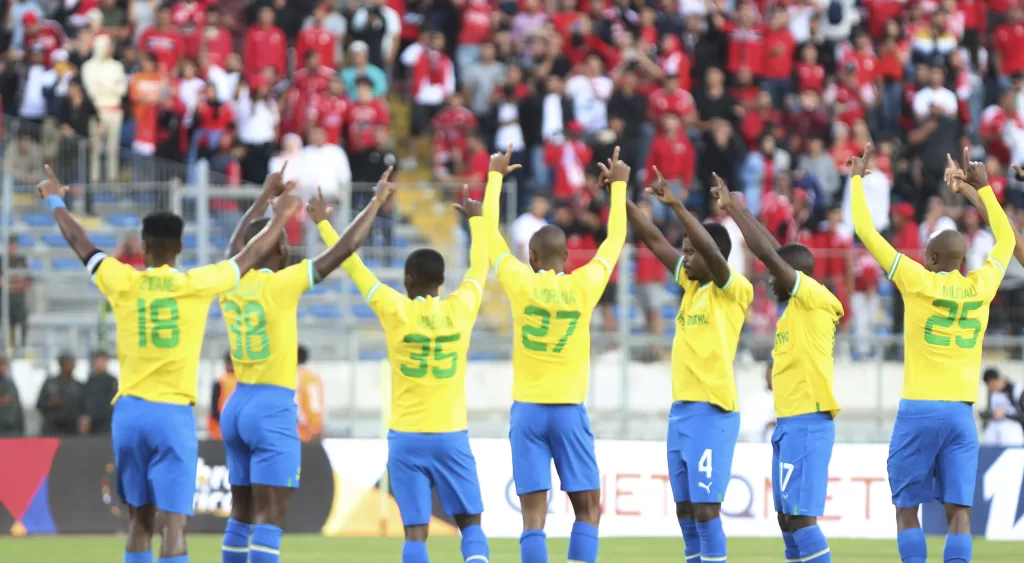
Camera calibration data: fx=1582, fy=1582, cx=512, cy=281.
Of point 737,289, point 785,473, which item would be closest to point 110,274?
point 737,289

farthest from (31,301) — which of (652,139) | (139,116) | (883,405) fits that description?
(883,405)

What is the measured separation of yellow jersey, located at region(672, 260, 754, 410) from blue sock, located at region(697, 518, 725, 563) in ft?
2.83

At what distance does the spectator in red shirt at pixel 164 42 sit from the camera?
26.8 metres

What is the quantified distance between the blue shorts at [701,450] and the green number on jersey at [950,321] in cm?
160

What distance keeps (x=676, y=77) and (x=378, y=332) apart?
7.37 metres

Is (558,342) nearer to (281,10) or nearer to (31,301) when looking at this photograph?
(31,301)

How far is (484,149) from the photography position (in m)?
25.1

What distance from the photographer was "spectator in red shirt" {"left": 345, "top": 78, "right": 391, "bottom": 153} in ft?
81.2

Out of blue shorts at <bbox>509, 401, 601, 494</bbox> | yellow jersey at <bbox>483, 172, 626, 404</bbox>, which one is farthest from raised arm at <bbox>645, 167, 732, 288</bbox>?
blue shorts at <bbox>509, 401, 601, 494</bbox>

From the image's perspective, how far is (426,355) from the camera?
10961 millimetres

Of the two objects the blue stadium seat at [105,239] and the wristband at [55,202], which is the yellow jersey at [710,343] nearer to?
the wristband at [55,202]

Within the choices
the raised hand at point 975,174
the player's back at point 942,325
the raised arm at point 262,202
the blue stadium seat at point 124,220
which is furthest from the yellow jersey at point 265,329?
the blue stadium seat at point 124,220

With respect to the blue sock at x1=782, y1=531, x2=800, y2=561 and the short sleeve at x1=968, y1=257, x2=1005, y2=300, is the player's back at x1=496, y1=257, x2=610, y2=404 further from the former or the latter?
the short sleeve at x1=968, y1=257, x2=1005, y2=300

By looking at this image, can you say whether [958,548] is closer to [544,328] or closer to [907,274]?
[907,274]
